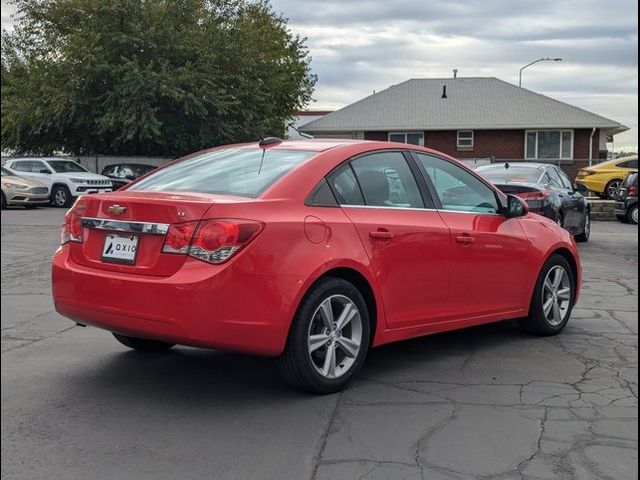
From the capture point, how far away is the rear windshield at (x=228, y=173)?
16.8 feet

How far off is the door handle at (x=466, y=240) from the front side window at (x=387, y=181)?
368 millimetres

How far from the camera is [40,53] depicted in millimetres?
32625

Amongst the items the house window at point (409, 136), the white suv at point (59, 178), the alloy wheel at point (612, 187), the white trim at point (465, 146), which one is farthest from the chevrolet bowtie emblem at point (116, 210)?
the white trim at point (465, 146)

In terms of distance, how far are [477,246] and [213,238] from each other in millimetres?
2256

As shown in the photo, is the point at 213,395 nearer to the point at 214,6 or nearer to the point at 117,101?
the point at 117,101

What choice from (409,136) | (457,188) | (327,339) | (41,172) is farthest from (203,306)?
(409,136)

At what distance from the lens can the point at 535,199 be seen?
502 inches

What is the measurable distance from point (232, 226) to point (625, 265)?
8.82 metres

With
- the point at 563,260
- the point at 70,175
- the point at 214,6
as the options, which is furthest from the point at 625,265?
the point at 214,6

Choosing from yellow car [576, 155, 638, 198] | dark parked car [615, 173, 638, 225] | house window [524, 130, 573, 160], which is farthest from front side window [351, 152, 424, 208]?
house window [524, 130, 573, 160]

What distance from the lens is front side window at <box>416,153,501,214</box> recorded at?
19.9 feet

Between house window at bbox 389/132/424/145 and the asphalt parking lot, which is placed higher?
house window at bbox 389/132/424/145

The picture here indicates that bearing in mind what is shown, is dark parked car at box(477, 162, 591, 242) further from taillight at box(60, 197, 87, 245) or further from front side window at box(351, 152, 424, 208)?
taillight at box(60, 197, 87, 245)

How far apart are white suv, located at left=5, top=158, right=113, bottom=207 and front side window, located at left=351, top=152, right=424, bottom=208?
20.8 metres
